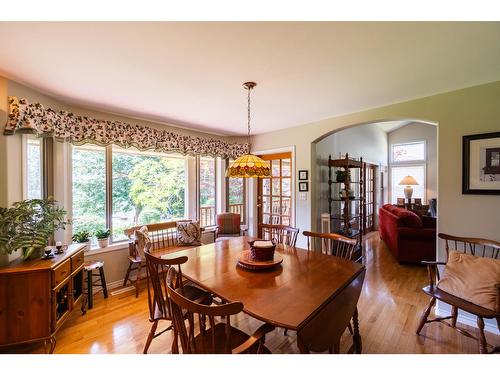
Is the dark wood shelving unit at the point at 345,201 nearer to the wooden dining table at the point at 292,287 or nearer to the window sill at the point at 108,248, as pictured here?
the wooden dining table at the point at 292,287

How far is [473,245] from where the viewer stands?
2055 millimetres

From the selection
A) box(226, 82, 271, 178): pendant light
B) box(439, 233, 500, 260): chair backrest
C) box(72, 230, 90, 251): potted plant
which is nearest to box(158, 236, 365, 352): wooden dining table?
box(226, 82, 271, 178): pendant light

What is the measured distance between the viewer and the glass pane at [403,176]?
617 centimetres

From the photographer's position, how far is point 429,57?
62.6 inches

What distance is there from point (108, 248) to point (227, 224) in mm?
1755

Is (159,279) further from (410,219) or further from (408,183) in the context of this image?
(408,183)

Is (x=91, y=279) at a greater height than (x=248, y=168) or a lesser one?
lesser

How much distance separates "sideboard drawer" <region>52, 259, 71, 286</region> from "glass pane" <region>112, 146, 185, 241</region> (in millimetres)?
1065

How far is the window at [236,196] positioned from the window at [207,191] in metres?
0.30

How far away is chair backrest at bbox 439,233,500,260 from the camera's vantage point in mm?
1909

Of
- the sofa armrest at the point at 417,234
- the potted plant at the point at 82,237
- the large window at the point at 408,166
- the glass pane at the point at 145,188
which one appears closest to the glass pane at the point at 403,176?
the large window at the point at 408,166

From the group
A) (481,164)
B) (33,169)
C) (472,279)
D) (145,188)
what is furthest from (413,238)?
(33,169)
